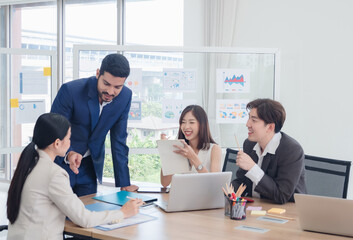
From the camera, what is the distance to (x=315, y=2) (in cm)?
432

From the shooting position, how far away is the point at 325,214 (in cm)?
177

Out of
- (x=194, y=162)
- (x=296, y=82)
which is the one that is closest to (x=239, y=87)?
(x=296, y=82)

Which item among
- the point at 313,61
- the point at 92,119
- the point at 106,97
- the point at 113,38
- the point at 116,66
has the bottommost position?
the point at 92,119

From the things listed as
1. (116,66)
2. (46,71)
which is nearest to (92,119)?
(116,66)

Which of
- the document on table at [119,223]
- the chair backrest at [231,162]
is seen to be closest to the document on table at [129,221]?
the document on table at [119,223]

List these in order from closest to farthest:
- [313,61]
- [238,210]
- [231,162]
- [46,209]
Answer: [46,209] < [238,210] < [231,162] < [313,61]

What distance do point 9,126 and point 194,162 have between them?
2884 mm

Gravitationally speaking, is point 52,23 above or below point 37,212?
above

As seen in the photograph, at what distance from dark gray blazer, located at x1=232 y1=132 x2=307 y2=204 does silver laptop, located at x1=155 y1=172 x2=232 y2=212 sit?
0.82 feet

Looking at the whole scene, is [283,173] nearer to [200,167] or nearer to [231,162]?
[200,167]

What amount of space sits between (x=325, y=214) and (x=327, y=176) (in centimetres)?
87

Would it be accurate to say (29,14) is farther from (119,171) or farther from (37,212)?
(37,212)

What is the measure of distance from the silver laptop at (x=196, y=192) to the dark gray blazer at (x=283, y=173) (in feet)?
0.82

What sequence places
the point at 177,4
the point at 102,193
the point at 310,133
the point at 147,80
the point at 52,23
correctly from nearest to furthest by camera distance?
the point at 102,193, the point at 147,80, the point at 310,133, the point at 177,4, the point at 52,23
